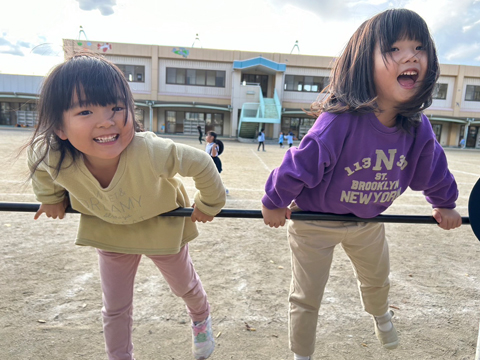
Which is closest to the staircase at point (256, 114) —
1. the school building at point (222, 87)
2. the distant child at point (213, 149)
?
the school building at point (222, 87)

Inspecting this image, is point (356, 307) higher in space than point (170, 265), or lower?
lower

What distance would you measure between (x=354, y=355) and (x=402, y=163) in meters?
1.10

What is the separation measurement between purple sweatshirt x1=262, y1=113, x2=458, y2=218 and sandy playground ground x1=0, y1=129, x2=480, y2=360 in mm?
934

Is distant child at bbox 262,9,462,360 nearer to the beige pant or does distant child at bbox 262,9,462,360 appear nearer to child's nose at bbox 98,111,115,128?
the beige pant

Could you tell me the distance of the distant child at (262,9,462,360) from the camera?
4.48 feet

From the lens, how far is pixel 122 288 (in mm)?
1631

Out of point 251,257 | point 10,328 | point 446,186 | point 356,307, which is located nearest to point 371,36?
point 446,186

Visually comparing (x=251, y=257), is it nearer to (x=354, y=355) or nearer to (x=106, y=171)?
(x=354, y=355)

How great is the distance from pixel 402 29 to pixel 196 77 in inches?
1050

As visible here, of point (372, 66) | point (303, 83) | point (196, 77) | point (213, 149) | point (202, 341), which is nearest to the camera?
point (372, 66)

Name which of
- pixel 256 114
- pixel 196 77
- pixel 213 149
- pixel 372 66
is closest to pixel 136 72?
pixel 196 77

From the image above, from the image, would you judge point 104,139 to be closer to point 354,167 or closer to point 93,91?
point 93,91

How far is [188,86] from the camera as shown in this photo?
87.0 ft

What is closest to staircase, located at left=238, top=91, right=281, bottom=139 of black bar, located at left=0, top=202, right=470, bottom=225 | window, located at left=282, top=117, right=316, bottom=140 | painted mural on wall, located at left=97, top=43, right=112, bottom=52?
window, located at left=282, top=117, right=316, bottom=140
